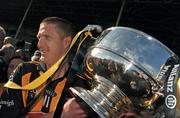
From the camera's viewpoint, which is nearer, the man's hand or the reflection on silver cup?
the reflection on silver cup

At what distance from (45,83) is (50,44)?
9.4 inches

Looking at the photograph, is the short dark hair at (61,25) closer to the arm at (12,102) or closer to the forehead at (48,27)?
the forehead at (48,27)

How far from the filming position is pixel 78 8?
13.8m

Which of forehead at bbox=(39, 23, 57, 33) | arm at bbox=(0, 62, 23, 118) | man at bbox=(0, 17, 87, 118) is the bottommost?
arm at bbox=(0, 62, 23, 118)

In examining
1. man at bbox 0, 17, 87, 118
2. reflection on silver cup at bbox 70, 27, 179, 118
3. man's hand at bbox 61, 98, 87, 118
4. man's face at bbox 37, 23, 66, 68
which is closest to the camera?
reflection on silver cup at bbox 70, 27, 179, 118

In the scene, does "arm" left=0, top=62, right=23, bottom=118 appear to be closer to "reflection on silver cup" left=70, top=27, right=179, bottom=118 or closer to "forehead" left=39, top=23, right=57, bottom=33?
"forehead" left=39, top=23, right=57, bottom=33

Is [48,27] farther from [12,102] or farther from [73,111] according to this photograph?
[73,111]

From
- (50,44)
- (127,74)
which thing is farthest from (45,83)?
(127,74)

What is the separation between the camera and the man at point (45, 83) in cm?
178

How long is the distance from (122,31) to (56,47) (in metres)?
0.53

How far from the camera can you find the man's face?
1.89 metres

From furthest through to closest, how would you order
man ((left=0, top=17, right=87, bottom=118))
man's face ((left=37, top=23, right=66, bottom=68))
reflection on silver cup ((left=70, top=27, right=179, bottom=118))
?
man's face ((left=37, top=23, right=66, bottom=68)) → man ((left=0, top=17, right=87, bottom=118)) → reflection on silver cup ((left=70, top=27, right=179, bottom=118))

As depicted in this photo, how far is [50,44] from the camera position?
6.24ft

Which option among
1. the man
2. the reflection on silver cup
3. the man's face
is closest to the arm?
the man
